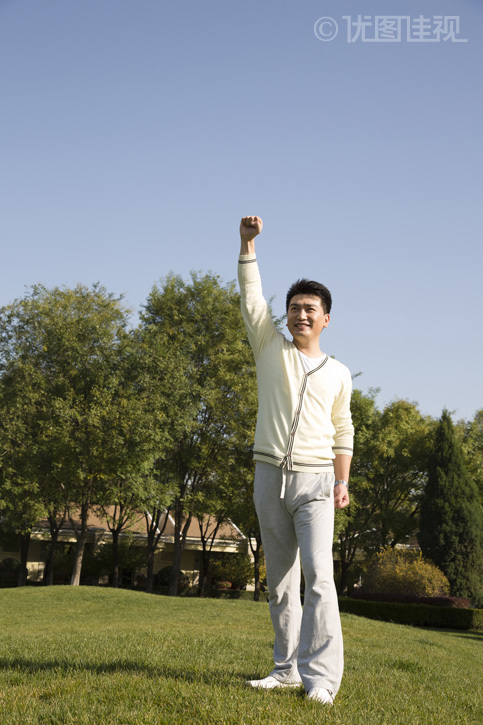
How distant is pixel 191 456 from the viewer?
3033cm

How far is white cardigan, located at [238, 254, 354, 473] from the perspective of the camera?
13.6 feet

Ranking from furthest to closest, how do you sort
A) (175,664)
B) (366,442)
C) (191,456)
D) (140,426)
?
(366,442), (191,456), (140,426), (175,664)

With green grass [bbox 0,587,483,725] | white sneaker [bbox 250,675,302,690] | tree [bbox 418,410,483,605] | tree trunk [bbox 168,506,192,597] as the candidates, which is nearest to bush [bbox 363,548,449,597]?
tree [bbox 418,410,483,605]

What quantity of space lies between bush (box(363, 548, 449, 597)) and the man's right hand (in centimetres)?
2435

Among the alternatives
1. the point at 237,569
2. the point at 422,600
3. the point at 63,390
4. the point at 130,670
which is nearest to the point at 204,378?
the point at 63,390

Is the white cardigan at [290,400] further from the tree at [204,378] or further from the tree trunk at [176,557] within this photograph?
the tree trunk at [176,557]

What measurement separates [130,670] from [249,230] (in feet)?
10.7

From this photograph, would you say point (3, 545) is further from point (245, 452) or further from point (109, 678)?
point (109, 678)

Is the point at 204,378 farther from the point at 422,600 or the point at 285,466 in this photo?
the point at 285,466

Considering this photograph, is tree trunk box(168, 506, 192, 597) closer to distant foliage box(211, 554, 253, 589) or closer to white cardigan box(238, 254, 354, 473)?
distant foliage box(211, 554, 253, 589)

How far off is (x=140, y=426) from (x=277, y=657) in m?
20.5

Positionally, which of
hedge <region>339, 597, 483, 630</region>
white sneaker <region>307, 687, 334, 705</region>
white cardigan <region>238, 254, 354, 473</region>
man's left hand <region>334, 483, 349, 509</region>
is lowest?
hedge <region>339, 597, 483, 630</region>

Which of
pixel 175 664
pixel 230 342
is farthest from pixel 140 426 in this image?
pixel 175 664

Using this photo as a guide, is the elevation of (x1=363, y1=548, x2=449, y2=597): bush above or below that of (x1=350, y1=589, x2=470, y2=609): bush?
above
